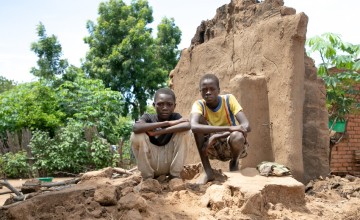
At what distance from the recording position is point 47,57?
1412cm

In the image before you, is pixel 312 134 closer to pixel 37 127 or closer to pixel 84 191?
pixel 84 191

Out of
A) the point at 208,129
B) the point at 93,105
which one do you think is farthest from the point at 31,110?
the point at 208,129

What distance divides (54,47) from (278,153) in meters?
11.7

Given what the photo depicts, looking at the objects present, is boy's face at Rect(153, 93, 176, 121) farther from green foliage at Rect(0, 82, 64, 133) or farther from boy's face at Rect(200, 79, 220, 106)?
green foliage at Rect(0, 82, 64, 133)

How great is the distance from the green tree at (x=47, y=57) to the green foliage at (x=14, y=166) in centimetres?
473

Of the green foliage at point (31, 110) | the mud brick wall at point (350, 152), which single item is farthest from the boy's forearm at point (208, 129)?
the green foliage at point (31, 110)

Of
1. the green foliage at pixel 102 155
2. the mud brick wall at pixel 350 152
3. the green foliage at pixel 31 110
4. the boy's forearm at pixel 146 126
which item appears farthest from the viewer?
the green foliage at pixel 31 110

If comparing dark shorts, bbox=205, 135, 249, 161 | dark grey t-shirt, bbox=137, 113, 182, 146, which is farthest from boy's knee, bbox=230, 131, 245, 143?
dark grey t-shirt, bbox=137, 113, 182, 146

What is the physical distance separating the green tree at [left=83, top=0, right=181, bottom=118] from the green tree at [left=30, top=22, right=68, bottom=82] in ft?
4.84

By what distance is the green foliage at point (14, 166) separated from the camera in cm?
952

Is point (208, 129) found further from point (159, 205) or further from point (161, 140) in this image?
point (159, 205)

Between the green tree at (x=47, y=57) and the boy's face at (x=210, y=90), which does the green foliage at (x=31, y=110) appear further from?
the boy's face at (x=210, y=90)

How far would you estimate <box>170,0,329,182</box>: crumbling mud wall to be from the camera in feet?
13.8

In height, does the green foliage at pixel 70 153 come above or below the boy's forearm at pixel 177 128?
below
